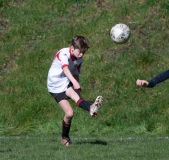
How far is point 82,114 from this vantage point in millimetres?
11711

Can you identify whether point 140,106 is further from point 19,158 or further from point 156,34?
point 19,158

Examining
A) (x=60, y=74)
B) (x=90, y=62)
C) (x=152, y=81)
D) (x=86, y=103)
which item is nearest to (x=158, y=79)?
(x=152, y=81)

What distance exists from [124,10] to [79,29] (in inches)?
53.3

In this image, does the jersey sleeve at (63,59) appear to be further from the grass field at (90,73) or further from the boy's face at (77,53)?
the grass field at (90,73)

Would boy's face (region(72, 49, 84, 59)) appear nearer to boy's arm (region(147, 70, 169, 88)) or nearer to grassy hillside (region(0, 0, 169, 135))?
boy's arm (region(147, 70, 169, 88))

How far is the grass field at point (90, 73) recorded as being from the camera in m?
9.98

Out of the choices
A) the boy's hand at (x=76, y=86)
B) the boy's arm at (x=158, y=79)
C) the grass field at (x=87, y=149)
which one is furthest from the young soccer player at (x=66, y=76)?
the boy's arm at (x=158, y=79)

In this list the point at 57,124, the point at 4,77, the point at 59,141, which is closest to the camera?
the point at 59,141

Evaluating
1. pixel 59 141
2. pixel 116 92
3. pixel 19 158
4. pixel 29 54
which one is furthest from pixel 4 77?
pixel 19 158

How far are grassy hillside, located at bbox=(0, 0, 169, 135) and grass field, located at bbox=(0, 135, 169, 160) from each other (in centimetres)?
197

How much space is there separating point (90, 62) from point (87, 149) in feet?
19.4

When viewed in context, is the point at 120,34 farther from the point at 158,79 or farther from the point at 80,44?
the point at 158,79

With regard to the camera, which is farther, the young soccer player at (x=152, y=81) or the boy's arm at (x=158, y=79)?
the boy's arm at (x=158, y=79)

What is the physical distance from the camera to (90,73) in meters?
13.1
